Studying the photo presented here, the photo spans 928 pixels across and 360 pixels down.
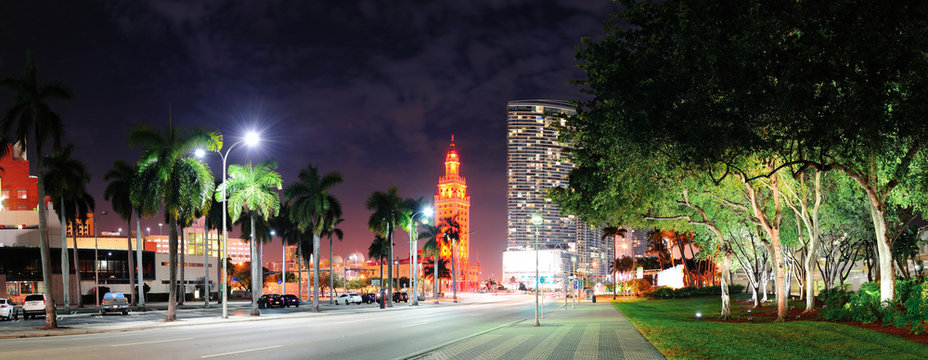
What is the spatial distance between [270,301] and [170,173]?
29.6m

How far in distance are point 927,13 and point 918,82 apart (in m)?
1.83

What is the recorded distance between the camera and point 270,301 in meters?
63.6

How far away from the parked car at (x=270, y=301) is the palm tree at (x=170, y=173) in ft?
85.1

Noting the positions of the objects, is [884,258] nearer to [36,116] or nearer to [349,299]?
[36,116]

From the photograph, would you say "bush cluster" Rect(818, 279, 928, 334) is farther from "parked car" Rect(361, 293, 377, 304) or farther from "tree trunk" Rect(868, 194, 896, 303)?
"parked car" Rect(361, 293, 377, 304)

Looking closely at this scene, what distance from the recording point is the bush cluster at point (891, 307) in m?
19.5

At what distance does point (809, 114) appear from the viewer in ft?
54.6

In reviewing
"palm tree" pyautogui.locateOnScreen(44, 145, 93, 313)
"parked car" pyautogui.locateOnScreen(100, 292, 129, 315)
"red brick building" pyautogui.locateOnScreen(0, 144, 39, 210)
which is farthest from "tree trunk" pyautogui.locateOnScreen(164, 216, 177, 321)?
"red brick building" pyautogui.locateOnScreen(0, 144, 39, 210)

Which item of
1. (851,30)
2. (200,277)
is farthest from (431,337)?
(200,277)

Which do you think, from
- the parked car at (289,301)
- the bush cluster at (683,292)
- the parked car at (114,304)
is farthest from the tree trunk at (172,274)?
the bush cluster at (683,292)

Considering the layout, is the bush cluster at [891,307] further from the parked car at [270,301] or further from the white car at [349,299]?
the white car at [349,299]

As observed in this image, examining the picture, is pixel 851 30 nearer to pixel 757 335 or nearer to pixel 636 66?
pixel 636 66

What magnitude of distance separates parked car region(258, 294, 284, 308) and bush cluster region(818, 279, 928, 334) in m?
50.3

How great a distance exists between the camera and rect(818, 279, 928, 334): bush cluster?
64.0 feet
